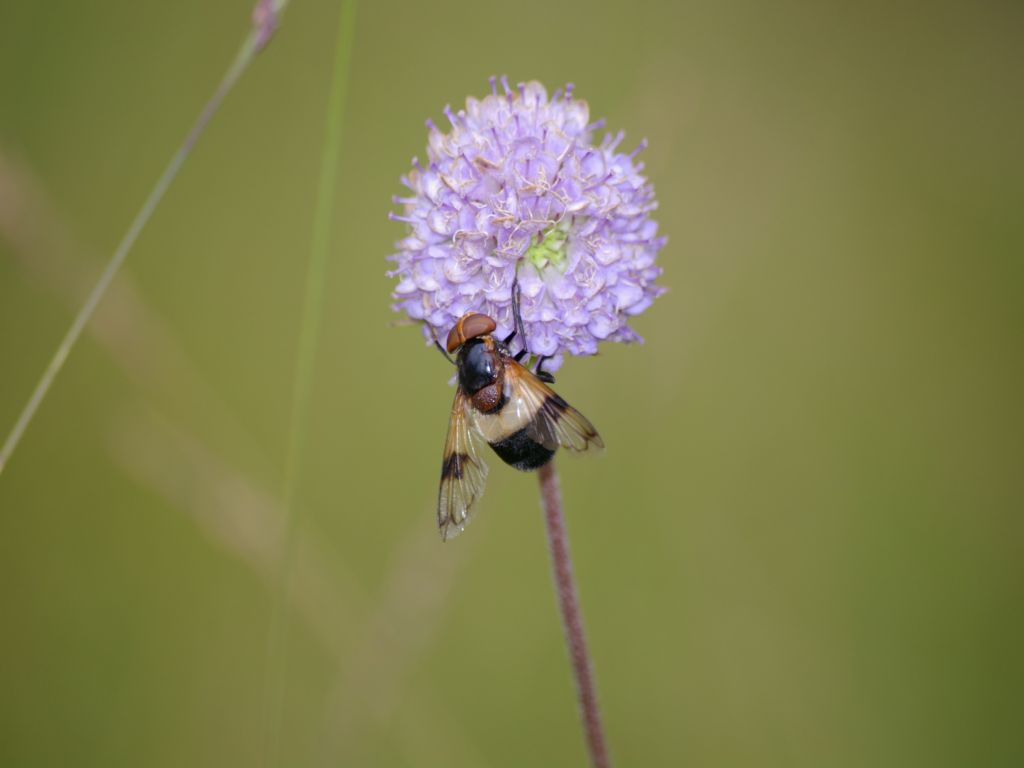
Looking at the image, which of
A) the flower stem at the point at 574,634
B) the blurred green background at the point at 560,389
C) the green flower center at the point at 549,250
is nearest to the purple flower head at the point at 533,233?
the green flower center at the point at 549,250

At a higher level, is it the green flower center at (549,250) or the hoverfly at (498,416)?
the green flower center at (549,250)

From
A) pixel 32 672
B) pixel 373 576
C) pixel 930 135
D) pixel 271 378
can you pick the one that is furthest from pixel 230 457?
pixel 930 135

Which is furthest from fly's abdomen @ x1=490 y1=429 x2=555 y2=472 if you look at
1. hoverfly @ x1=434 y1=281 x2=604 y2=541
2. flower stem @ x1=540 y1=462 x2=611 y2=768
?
flower stem @ x1=540 y1=462 x2=611 y2=768

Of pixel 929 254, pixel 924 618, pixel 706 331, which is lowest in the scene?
pixel 924 618

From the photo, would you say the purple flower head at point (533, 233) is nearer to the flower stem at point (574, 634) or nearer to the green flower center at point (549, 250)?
the green flower center at point (549, 250)

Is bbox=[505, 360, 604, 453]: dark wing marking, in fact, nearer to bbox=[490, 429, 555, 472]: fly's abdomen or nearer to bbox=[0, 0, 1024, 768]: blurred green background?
bbox=[490, 429, 555, 472]: fly's abdomen

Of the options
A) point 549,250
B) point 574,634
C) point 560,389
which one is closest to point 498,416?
point 549,250

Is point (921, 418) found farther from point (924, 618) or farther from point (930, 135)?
point (930, 135)

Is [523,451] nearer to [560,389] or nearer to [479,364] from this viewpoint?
[479,364]
